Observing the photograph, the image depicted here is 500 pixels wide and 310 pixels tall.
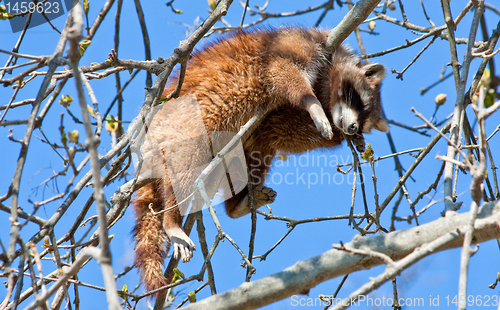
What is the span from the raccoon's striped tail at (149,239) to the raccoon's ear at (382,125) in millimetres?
2471

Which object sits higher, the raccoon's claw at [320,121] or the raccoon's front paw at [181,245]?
the raccoon's claw at [320,121]

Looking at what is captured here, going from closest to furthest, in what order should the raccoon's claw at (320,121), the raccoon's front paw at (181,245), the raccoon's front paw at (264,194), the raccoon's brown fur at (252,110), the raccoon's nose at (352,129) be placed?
the raccoon's front paw at (181,245) < the raccoon's claw at (320,121) < the raccoon's brown fur at (252,110) < the raccoon's nose at (352,129) < the raccoon's front paw at (264,194)

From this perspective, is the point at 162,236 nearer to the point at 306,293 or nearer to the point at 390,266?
the point at 306,293

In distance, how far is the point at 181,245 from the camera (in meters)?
3.80

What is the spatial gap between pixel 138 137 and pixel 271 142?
7.28 ft

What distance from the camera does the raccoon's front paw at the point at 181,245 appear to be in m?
3.74

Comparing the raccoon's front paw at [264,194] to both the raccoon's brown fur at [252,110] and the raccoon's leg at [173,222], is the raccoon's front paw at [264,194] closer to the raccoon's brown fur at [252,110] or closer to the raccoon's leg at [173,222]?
the raccoon's brown fur at [252,110]

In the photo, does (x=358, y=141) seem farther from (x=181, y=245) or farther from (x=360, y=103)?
(x=181, y=245)

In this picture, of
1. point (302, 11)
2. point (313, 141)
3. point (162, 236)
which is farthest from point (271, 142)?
point (302, 11)

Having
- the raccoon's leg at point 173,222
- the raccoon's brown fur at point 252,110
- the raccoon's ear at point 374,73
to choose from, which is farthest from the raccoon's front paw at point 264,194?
the raccoon's ear at point 374,73

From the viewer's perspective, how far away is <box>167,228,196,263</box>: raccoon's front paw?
12.3 feet

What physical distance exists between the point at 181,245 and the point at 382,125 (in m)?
2.56

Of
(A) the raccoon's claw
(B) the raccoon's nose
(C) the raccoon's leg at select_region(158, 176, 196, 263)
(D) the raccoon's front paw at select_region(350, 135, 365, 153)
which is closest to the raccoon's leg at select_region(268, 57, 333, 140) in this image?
(A) the raccoon's claw

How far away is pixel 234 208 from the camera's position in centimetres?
479
